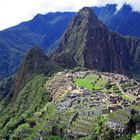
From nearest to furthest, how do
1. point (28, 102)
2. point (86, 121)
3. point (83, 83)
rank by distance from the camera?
1. point (86, 121)
2. point (83, 83)
3. point (28, 102)

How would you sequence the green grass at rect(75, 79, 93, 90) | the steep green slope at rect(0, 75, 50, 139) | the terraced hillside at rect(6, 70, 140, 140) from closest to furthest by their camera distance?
the terraced hillside at rect(6, 70, 140, 140) → the green grass at rect(75, 79, 93, 90) → the steep green slope at rect(0, 75, 50, 139)

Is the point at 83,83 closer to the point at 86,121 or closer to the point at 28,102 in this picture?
the point at 28,102

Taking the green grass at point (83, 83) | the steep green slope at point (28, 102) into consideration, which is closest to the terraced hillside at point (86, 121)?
the green grass at point (83, 83)

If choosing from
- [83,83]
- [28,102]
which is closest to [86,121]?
[83,83]

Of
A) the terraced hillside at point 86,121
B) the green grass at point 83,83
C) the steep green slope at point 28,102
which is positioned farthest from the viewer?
the steep green slope at point 28,102

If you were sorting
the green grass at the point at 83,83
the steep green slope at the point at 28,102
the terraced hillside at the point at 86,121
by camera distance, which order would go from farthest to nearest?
the steep green slope at the point at 28,102, the green grass at the point at 83,83, the terraced hillside at the point at 86,121

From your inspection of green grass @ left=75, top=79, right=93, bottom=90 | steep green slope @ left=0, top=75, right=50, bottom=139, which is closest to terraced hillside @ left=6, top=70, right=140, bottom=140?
green grass @ left=75, top=79, right=93, bottom=90

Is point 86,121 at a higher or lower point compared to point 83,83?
higher

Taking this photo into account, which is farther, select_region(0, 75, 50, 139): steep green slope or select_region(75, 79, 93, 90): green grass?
select_region(0, 75, 50, 139): steep green slope

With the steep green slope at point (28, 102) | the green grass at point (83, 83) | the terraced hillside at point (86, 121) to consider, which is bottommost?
the steep green slope at point (28, 102)

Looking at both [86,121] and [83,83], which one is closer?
[86,121]

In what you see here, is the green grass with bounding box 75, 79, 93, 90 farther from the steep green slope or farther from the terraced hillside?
the terraced hillside

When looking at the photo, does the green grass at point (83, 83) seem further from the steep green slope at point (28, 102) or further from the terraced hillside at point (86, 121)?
the terraced hillside at point (86, 121)

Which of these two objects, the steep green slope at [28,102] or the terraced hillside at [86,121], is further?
the steep green slope at [28,102]
